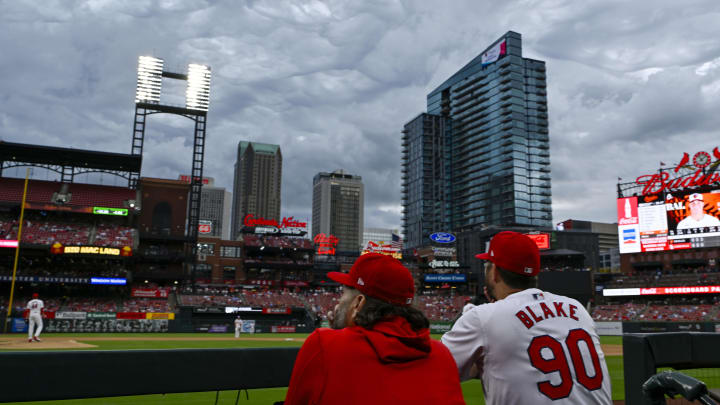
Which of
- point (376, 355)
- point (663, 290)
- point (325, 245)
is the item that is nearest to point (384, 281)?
point (376, 355)

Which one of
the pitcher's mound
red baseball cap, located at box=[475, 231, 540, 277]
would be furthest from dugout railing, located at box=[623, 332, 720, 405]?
the pitcher's mound

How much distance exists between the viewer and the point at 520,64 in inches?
5217

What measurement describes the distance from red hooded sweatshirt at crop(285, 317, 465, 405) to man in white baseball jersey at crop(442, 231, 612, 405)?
2.68 feet

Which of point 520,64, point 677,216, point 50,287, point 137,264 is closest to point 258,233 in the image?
point 137,264

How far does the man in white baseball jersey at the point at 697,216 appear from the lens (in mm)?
54000

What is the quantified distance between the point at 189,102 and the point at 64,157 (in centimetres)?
1498

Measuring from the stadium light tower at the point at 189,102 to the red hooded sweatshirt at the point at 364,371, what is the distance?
60.3m

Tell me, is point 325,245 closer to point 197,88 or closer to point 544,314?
point 197,88

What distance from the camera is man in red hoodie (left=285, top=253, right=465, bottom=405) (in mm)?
2074

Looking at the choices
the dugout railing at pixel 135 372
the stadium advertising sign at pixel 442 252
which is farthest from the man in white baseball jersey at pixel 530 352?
the stadium advertising sign at pixel 442 252

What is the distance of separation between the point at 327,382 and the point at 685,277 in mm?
69679

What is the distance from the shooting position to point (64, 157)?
178 ft

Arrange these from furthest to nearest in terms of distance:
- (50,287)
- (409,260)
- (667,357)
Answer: (409,260) → (50,287) → (667,357)

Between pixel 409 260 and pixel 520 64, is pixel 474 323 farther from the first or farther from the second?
pixel 520 64
